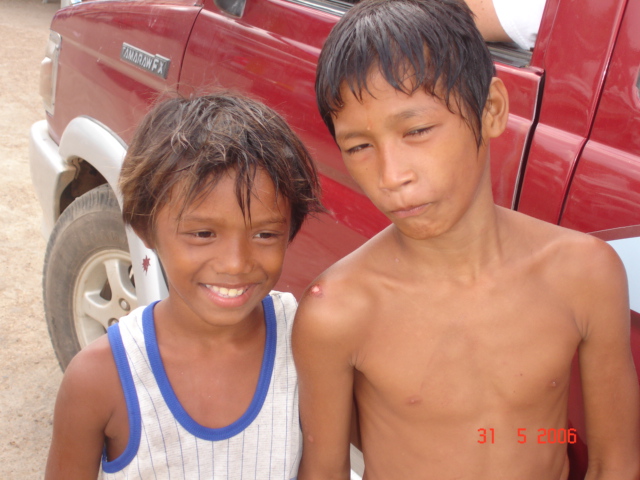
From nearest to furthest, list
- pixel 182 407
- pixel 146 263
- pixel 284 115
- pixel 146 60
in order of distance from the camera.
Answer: pixel 182 407 < pixel 284 115 < pixel 146 263 < pixel 146 60

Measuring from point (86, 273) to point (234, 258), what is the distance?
66.3 inches

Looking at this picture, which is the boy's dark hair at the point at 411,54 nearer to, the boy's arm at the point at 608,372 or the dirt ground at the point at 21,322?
the boy's arm at the point at 608,372

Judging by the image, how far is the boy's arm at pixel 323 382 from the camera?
1.59 metres

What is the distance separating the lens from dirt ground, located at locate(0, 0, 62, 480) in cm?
309

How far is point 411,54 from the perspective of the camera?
1460mm

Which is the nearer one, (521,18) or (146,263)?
(521,18)

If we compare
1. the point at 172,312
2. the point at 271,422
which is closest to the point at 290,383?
the point at 271,422

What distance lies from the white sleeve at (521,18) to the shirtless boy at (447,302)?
25 centimetres

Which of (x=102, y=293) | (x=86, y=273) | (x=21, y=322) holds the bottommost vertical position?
(x=21, y=322)

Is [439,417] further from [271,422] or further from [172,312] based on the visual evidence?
[172,312]

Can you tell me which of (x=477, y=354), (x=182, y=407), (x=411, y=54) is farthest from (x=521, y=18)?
(x=182, y=407)

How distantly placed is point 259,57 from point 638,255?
4.28 feet

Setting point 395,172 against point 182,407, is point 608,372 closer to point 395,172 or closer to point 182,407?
point 395,172

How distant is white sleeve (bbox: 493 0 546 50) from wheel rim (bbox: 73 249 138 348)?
1.75 metres
